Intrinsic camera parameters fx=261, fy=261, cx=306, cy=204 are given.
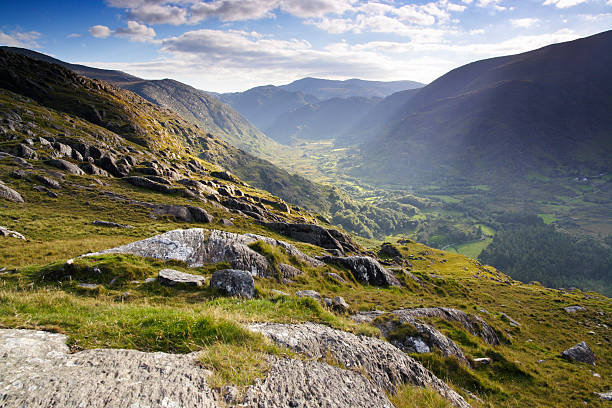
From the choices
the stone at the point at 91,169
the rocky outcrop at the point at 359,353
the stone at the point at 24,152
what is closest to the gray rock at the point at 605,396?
the rocky outcrop at the point at 359,353

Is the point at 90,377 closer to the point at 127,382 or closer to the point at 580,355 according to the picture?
the point at 127,382

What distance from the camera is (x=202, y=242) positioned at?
2500 cm

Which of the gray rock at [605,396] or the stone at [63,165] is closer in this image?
the gray rock at [605,396]

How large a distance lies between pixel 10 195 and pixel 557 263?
25447 centimetres

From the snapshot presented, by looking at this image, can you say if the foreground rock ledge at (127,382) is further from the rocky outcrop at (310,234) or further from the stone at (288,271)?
the rocky outcrop at (310,234)

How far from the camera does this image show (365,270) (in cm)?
3538

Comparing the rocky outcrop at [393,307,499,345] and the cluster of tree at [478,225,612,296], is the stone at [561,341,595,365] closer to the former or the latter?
the rocky outcrop at [393,307,499,345]

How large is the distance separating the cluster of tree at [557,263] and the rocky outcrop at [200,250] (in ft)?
631

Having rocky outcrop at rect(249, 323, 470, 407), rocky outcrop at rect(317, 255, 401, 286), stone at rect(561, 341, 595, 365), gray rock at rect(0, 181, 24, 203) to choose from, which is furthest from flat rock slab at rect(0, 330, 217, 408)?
gray rock at rect(0, 181, 24, 203)

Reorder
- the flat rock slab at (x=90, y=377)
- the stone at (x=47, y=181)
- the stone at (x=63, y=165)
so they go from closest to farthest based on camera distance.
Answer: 1. the flat rock slab at (x=90, y=377)
2. the stone at (x=47, y=181)
3. the stone at (x=63, y=165)

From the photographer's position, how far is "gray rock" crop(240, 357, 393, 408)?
603 centimetres

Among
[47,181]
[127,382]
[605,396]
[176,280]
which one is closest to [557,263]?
[605,396]

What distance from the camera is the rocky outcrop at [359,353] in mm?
8758

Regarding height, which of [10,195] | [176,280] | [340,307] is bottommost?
[340,307]
